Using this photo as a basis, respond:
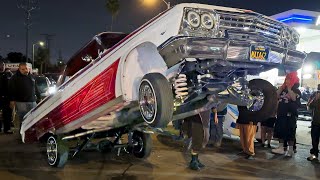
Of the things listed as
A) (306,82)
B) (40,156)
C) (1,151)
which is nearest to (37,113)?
(40,156)

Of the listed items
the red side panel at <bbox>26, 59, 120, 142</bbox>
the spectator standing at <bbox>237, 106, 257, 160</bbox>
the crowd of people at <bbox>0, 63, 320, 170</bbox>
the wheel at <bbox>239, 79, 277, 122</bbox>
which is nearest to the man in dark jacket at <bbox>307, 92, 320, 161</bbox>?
the crowd of people at <bbox>0, 63, 320, 170</bbox>

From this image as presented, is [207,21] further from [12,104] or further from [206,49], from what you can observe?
[12,104]

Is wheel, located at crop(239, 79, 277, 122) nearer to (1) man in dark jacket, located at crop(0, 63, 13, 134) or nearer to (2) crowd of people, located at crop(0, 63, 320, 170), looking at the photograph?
(2) crowd of people, located at crop(0, 63, 320, 170)

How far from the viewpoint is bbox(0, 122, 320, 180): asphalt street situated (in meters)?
6.39

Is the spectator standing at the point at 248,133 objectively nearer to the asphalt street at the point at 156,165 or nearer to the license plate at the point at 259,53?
the asphalt street at the point at 156,165

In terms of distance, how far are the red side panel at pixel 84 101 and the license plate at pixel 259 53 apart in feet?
5.89

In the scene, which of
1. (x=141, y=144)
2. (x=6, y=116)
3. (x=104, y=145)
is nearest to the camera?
(x=104, y=145)

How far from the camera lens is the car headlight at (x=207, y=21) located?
15.8 feet

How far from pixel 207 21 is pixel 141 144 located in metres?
3.56

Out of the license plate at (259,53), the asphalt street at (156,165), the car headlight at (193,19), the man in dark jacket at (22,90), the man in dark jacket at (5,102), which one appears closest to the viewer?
the car headlight at (193,19)

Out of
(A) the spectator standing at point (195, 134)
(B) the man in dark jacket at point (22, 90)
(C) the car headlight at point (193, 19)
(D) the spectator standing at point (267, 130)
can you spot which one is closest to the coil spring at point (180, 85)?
(C) the car headlight at point (193, 19)

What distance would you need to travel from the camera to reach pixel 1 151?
812 centimetres

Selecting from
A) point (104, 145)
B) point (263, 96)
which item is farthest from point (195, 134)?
point (104, 145)

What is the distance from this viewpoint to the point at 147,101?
4895 mm
